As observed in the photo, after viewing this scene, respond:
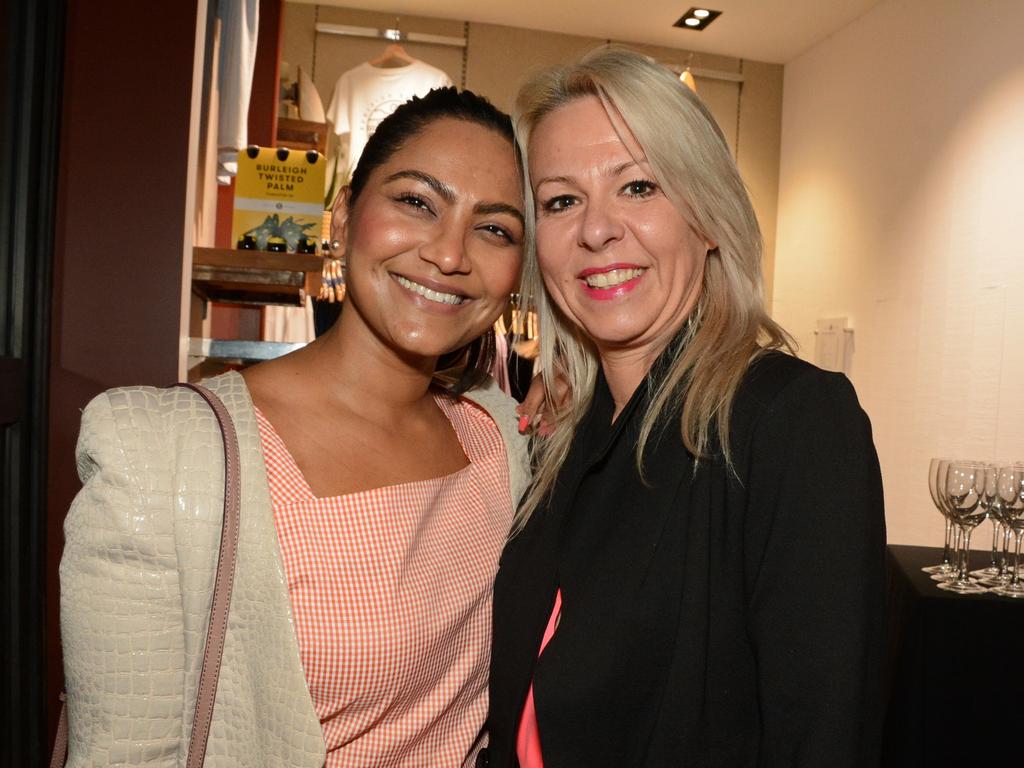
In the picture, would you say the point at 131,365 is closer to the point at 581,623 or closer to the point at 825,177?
the point at 581,623

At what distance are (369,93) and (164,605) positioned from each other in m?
4.69

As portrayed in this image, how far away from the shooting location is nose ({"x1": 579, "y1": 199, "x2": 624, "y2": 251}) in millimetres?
1493

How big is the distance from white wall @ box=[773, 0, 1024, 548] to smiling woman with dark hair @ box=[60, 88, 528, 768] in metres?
3.60

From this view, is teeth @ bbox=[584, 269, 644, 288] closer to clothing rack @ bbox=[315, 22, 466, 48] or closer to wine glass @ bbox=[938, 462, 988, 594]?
wine glass @ bbox=[938, 462, 988, 594]

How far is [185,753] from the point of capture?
1271mm

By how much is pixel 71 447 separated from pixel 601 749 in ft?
5.36

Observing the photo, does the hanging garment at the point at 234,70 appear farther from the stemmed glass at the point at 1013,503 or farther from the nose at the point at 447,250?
the stemmed glass at the point at 1013,503

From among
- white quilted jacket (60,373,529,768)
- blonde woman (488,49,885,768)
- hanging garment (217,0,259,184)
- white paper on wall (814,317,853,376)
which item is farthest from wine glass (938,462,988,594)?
white paper on wall (814,317,853,376)

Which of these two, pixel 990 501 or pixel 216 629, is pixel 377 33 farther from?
pixel 216 629

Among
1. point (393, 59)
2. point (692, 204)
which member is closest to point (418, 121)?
point (692, 204)

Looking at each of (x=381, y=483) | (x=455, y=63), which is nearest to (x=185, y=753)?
(x=381, y=483)

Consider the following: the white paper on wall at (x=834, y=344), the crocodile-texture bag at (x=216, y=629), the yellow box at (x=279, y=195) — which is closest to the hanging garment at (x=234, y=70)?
the yellow box at (x=279, y=195)

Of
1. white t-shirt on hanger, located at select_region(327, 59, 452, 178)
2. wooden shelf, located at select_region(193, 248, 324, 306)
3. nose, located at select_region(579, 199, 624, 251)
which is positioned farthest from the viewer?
white t-shirt on hanger, located at select_region(327, 59, 452, 178)

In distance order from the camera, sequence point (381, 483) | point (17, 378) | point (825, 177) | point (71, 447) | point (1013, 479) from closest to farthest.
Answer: point (381, 483) < point (17, 378) < point (71, 447) < point (1013, 479) < point (825, 177)
